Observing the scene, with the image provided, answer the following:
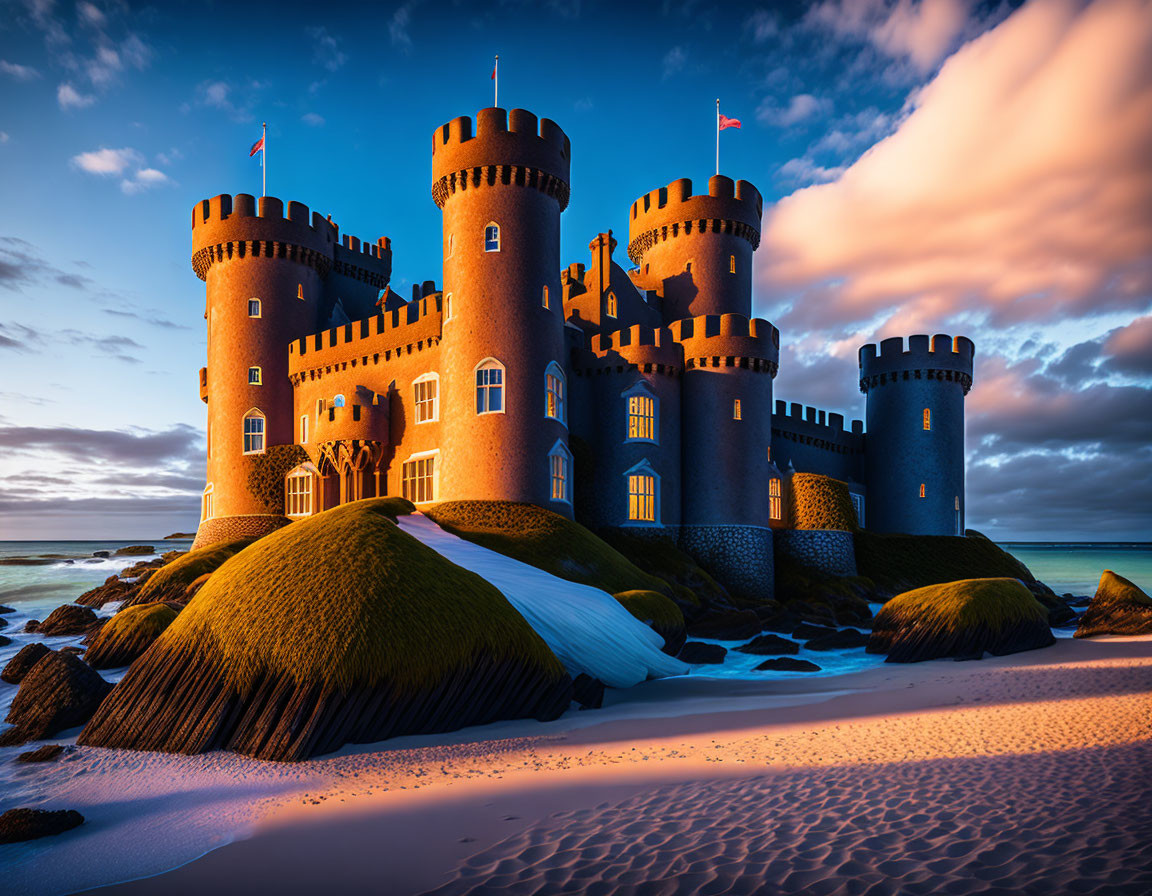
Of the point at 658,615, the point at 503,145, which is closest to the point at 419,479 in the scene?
the point at 503,145

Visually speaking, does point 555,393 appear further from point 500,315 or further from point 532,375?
point 500,315

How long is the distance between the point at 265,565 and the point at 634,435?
72.6ft

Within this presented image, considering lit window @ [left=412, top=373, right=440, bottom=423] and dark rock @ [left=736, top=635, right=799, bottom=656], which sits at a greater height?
lit window @ [left=412, top=373, right=440, bottom=423]

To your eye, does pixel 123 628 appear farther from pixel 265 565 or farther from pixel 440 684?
pixel 440 684

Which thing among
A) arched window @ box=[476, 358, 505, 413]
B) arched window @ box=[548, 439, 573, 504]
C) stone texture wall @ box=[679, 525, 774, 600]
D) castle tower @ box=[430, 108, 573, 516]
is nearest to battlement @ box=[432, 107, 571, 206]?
castle tower @ box=[430, 108, 573, 516]

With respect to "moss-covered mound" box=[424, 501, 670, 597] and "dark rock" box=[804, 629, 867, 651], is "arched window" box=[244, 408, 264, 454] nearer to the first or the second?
"moss-covered mound" box=[424, 501, 670, 597]

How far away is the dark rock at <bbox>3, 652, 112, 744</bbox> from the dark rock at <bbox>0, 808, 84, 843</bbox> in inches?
160

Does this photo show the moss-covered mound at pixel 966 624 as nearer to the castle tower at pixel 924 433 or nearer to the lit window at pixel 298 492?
the castle tower at pixel 924 433

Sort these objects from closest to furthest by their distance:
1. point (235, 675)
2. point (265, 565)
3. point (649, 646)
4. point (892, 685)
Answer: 1. point (235, 675)
2. point (265, 565)
3. point (892, 685)
4. point (649, 646)

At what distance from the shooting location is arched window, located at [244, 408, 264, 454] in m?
36.6

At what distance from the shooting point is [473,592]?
11.3 meters

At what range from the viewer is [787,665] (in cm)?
1691

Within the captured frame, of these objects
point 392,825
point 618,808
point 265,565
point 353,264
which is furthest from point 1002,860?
point 353,264

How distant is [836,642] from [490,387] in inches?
590
